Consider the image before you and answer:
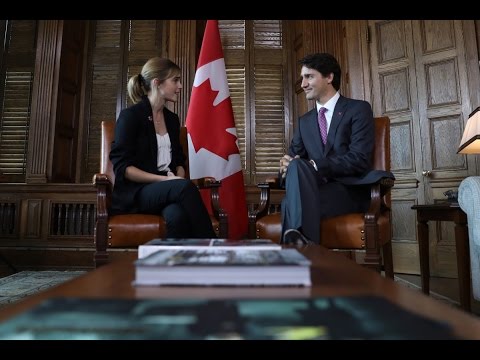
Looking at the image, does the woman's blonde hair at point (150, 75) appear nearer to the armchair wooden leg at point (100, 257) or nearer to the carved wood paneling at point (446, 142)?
the armchair wooden leg at point (100, 257)

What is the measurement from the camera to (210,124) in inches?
102

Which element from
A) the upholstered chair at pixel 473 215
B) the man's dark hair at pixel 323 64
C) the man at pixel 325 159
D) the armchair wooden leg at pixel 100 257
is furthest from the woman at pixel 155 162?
the upholstered chair at pixel 473 215

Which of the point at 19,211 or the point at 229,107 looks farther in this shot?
the point at 19,211

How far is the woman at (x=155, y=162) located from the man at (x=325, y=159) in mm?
457

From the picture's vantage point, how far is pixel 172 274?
521mm

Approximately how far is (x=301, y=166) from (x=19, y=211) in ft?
9.21

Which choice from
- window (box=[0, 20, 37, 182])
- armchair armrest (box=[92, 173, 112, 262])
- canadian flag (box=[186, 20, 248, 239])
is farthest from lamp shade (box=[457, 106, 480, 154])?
window (box=[0, 20, 37, 182])

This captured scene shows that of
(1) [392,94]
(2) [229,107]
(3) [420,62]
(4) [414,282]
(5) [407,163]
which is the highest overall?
(3) [420,62]

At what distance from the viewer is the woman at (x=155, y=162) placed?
177 cm

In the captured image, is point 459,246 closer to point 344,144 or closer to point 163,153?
point 344,144

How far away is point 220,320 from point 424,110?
3.22 m

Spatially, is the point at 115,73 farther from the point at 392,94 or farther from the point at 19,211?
the point at 392,94
